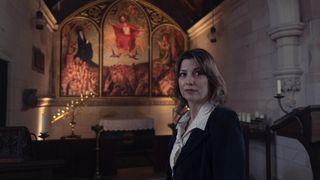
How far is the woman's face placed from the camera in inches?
45.6

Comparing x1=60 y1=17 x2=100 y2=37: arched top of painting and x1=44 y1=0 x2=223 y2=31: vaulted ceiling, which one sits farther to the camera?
x1=60 y1=17 x2=100 y2=37: arched top of painting

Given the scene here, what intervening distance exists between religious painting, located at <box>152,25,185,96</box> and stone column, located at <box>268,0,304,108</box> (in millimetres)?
4472

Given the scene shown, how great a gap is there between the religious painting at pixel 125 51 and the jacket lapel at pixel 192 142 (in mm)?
6410

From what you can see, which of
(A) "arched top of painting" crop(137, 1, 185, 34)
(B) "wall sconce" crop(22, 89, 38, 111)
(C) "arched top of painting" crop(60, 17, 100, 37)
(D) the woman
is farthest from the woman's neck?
(A) "arched top of painting" crop(137, 1, 185, 34)

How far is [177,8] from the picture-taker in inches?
298

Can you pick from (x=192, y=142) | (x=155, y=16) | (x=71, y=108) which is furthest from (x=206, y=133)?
(x=155, y=16)

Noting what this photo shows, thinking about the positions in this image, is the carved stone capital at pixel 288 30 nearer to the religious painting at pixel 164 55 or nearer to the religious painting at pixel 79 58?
the religious painting at pixel 164 55

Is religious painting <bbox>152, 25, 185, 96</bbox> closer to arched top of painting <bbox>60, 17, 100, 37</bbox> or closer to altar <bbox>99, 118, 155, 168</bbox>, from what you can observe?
altar <bbox>99, 118, 155, 168</bbox>

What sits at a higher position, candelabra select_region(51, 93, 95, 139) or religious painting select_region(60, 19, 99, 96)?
religious painting select_region(60, 19, 99, 96)

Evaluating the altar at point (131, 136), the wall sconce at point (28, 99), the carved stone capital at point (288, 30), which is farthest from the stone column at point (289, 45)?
the wall sconce at point (28, 99)

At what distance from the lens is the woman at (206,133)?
100 centimetres

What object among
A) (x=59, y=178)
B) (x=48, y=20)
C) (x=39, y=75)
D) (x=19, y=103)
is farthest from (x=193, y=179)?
(x=48, y=20)

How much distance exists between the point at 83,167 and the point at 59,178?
0.46 metres

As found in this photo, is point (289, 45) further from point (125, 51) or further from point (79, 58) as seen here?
point (79, 58)
